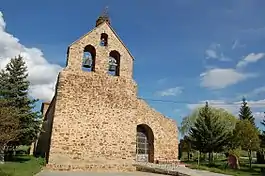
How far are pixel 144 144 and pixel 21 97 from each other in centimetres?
1144

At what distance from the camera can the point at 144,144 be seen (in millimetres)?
25188

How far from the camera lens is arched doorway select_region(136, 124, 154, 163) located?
24.6 metres

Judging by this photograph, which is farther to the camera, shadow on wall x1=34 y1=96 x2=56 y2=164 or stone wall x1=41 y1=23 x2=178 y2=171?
shadow on wall x1=34 y1=96 x2=56 y2=164

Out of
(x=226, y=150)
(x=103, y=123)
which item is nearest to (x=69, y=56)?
(x=103, y=123)

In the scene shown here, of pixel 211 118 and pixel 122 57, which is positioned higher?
pixel 122 57

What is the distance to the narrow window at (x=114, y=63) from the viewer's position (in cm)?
2345

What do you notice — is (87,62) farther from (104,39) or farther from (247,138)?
(247,138)

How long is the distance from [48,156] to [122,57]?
393 inches

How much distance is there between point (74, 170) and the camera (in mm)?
19578

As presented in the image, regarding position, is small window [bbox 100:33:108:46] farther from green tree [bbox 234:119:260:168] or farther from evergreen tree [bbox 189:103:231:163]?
green tree [bbox 234:119:260:168]

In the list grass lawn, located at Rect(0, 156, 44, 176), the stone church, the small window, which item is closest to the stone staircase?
the stone church

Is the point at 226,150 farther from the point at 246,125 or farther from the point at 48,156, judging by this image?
the point at 48,156

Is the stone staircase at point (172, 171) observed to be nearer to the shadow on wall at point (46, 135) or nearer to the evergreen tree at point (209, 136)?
the shadow on wall at point (46, 135)

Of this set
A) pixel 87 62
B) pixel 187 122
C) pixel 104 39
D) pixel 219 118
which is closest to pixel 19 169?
pixel 87 62
